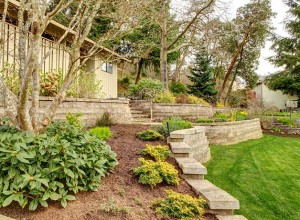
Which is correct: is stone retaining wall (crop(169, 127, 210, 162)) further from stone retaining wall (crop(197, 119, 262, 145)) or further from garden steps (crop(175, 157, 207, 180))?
stone retaining wall (crop(197, 119, 262, 145))

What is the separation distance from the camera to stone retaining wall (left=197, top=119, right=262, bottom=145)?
370 inches

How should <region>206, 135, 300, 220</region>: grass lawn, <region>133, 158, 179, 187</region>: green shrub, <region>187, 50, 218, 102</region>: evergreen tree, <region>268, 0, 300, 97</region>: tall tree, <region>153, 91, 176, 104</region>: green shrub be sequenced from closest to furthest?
<region>133, 158, 179, 187</region>: green shrub < <region>206, 135, 300, 220</region>: grass lawn < <region>153, 91, 176, 104</region>: green shrub < <region>187, 50, 218, 102</region>: evergreen tree < <region>268, 0, 300, 97</region>: tall tree

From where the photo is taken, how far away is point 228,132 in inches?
390

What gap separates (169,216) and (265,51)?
2322cm

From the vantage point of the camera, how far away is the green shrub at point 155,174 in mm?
3428

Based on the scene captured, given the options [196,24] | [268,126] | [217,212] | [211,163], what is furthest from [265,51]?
[217,212]

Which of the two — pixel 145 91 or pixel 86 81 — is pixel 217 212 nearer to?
pixel 86 81

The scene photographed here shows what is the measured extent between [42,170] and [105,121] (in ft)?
14.1

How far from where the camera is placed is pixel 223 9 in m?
13.0

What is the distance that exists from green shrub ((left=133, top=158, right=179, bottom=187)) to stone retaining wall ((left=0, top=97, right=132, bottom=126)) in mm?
2886

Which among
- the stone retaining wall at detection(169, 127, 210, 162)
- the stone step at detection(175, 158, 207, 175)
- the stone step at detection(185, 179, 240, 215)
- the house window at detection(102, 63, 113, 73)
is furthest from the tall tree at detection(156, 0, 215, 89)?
the stone step at detection(185, 179, 240, 215)

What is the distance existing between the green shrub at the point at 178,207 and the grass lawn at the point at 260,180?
3.44 feet

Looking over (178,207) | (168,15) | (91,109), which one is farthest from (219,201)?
(168,15)

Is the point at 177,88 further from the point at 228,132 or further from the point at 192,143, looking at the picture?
the point at 192,143
